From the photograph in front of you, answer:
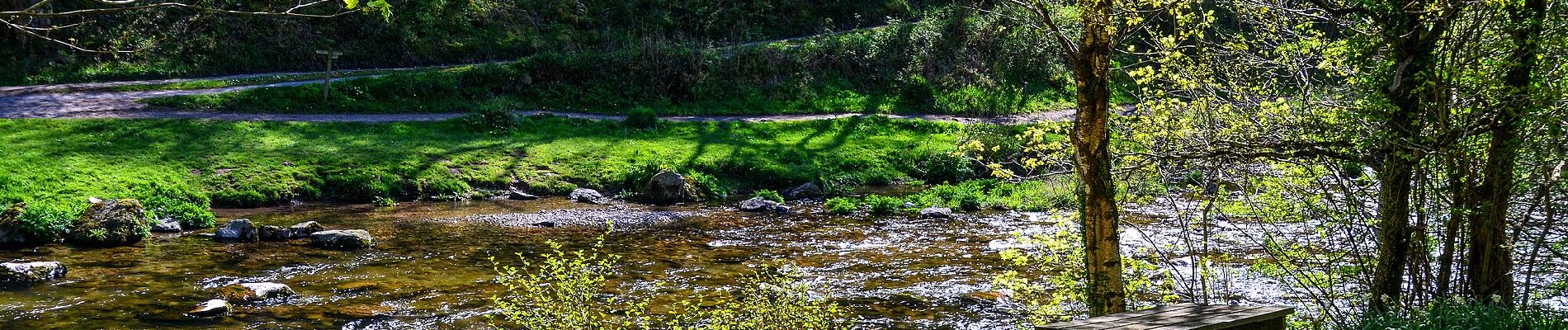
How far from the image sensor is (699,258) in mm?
16594

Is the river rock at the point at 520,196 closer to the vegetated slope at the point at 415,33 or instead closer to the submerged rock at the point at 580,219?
the submerged rock at the point at 580,219

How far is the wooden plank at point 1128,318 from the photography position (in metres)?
5.08

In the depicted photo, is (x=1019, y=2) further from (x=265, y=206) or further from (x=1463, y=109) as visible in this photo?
(x=265, y=206)

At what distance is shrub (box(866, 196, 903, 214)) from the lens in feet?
72.6

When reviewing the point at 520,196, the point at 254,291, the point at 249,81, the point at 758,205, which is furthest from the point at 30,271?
the point at 249,81

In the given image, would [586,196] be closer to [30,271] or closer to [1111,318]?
[30,271]

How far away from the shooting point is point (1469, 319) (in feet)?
21.8

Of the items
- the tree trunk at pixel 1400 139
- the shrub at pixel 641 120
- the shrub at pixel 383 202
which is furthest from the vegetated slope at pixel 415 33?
the tree trunk at pixel 1400 139

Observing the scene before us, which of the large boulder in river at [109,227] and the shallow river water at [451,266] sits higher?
the large boulder in river at [109,227]

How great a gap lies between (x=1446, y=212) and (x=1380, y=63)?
127 centimetres

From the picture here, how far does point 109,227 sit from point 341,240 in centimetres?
387

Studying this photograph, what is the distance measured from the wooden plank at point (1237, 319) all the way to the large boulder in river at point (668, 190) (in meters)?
18.8

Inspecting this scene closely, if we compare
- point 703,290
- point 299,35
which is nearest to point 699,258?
point 703,290

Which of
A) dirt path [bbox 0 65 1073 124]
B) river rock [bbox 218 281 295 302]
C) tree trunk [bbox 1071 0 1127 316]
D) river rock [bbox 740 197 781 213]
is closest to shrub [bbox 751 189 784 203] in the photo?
river rock [bbox 740 197 781 213]
